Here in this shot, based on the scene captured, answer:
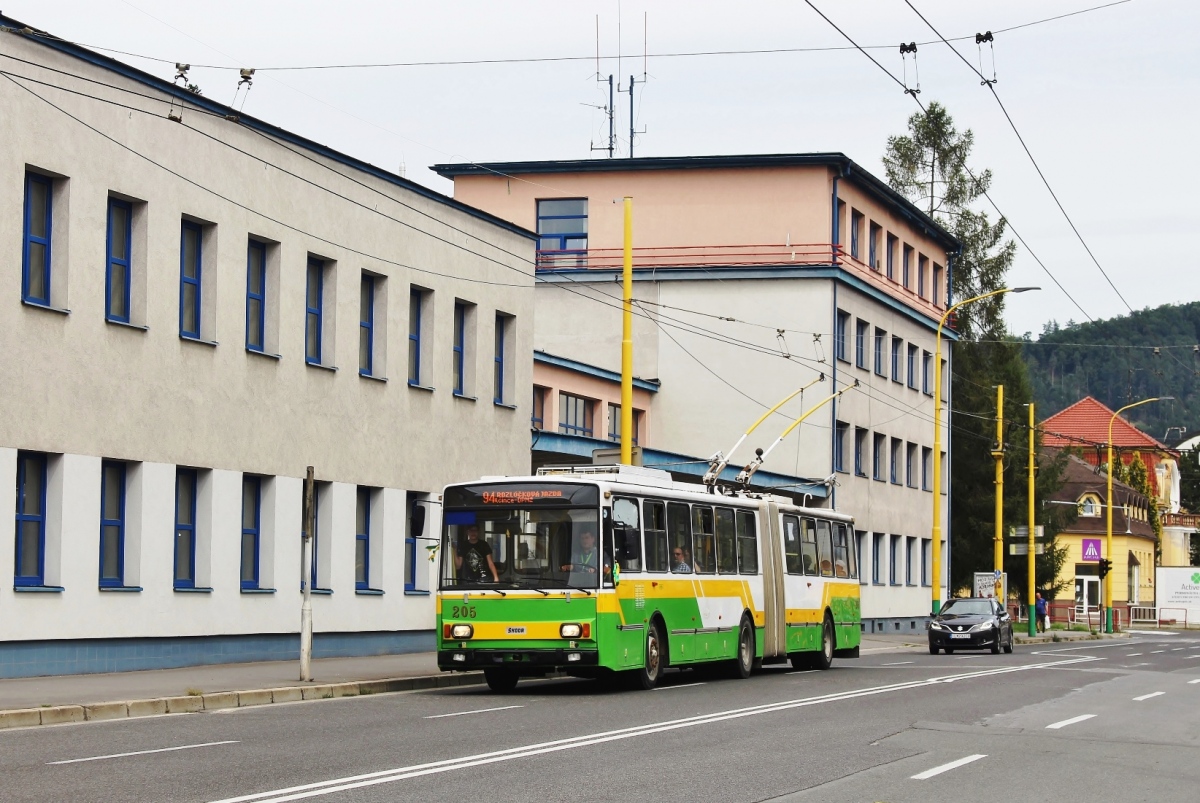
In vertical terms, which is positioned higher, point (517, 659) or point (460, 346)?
point (460, 346)

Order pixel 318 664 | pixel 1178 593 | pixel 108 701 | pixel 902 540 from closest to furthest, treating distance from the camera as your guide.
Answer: pixel 108 701
pixel 318 664
pixel 902 540
pixel 1178 593

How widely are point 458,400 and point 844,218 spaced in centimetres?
2424

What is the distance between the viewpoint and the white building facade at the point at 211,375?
23.0 meters

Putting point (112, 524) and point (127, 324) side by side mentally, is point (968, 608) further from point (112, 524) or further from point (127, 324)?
point (127, 324)

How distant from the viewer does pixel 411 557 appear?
109 feet

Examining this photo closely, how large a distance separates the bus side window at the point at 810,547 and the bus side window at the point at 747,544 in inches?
109

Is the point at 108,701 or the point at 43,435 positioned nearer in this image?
the point at 108,701

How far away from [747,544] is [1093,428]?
10366cm

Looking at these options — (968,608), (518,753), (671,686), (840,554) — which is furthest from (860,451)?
(518,753)

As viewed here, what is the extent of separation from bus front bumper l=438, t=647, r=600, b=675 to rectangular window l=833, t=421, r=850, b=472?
34.4 metres

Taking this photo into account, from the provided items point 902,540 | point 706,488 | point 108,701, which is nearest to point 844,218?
point 902,540

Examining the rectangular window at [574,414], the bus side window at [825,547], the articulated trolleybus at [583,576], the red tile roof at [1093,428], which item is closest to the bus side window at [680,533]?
the articulated trolleybus at [583,576]

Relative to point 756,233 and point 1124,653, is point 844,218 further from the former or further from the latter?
point 1124,653

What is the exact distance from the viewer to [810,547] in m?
31.2
